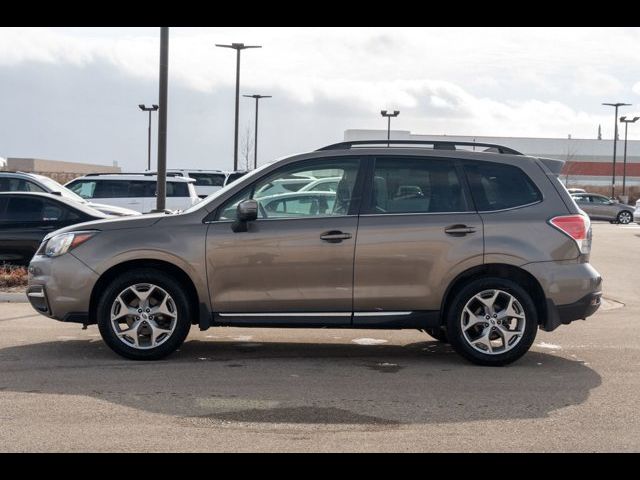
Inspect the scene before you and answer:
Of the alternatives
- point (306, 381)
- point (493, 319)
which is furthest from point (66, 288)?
point (493, 319)

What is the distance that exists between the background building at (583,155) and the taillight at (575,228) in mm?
74508

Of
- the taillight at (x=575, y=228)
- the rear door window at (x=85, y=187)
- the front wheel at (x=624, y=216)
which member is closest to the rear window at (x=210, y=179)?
the rear door window at (x=85, y=187)

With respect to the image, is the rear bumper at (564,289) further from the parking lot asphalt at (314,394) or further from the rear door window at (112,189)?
the rear door window at (112,189)

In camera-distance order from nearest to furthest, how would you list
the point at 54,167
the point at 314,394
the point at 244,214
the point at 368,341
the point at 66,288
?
the point at 314,394 → the point at 244,214 → the point at 66,288 → the point at 368,341 → the point at 54,167

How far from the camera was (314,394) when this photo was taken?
7312mm

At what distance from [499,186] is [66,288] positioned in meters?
3.76

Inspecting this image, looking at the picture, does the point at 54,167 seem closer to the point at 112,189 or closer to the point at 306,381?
the point at 112,189

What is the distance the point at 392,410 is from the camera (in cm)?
682

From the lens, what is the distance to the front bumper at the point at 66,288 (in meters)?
8.54

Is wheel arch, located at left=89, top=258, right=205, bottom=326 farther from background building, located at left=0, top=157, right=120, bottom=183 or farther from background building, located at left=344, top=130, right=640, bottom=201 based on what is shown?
background building, located at left=344, top=130, right=640, bottom=201

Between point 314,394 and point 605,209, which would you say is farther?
point 605,209

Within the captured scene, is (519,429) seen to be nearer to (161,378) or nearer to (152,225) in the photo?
(161,378)

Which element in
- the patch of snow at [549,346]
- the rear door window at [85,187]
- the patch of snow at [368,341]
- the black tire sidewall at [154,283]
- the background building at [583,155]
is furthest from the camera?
the background building at [583,155]
